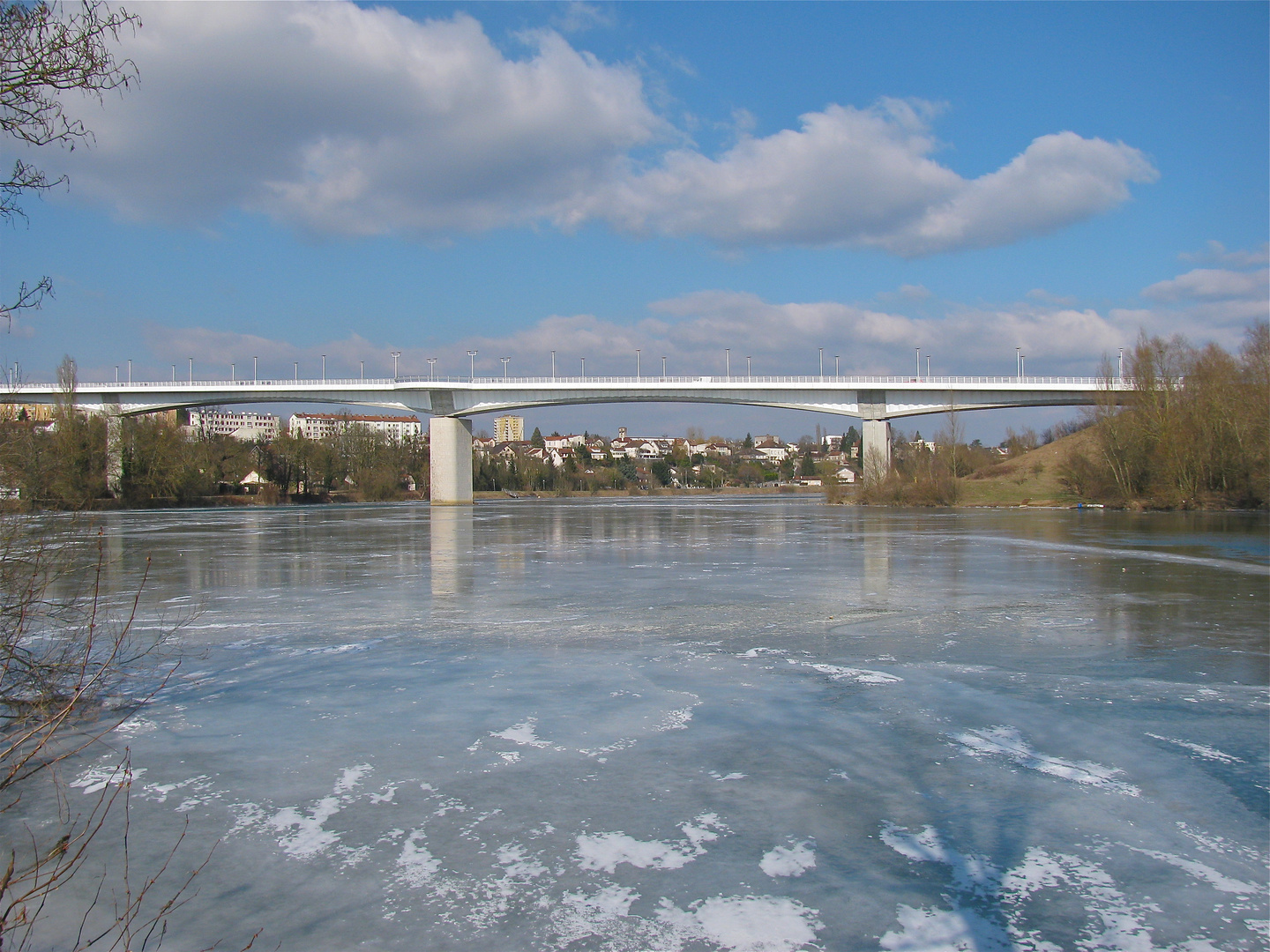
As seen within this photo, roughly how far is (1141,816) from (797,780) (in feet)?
5.61

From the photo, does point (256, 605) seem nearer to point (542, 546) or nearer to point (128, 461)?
point (542, 546)

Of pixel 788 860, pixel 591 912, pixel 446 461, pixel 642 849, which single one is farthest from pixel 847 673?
pixel 446 461

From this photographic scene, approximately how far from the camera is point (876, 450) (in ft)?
193

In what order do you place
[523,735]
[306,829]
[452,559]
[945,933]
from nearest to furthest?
[945,933], [306,829], [523,735], [452,559]

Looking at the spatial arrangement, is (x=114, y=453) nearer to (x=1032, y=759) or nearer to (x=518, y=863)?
(x=518, y=863)

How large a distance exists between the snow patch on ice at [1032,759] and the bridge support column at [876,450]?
173 ft

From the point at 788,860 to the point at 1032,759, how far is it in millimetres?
2133

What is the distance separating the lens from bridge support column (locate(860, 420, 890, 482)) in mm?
57031

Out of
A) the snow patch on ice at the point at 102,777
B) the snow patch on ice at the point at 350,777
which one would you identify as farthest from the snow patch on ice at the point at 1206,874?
the snow patch on ice at the point at 102,777

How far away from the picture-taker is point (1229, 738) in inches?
218

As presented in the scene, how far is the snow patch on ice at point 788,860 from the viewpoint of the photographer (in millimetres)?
3719

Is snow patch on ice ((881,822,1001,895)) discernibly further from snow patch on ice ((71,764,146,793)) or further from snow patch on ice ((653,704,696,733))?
snow patch on ice ((71,764,146,793))

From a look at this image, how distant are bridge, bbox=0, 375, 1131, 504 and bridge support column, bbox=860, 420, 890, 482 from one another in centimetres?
9

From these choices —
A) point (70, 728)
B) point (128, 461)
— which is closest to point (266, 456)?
point (128, 461)
